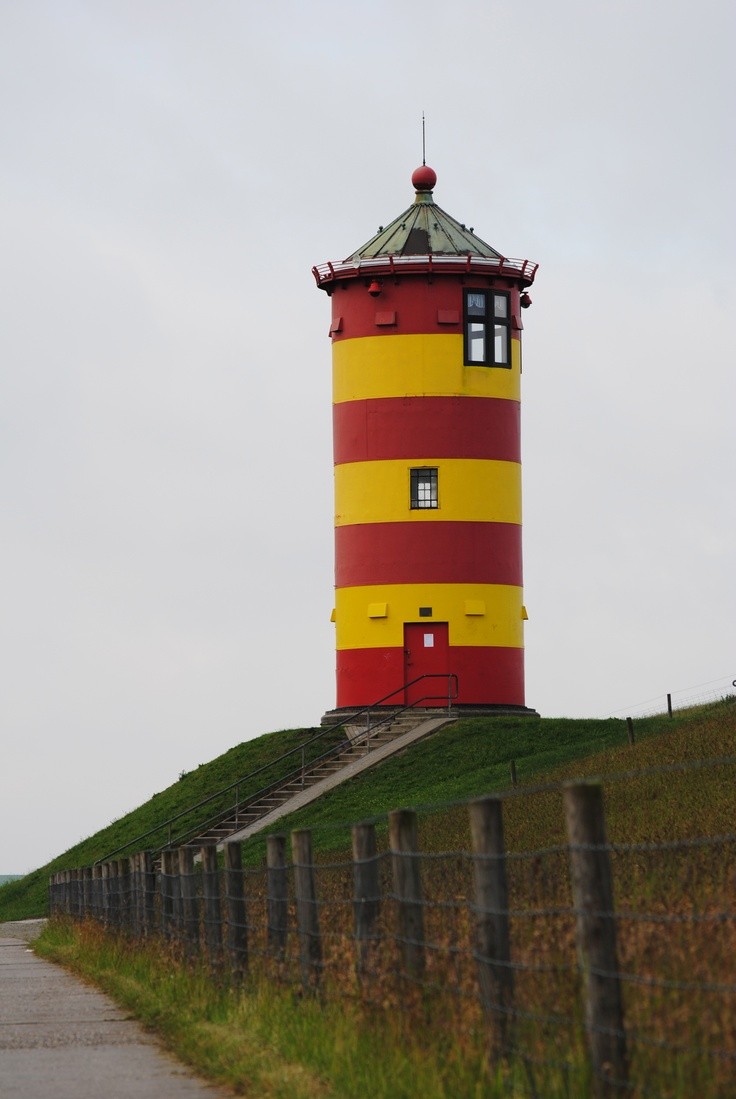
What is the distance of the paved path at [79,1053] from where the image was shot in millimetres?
10016

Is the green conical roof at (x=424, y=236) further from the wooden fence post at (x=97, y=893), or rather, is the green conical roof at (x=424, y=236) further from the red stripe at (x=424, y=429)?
the wooden fence post at (x=97, y=893)

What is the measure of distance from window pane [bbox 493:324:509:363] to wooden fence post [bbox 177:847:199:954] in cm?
2789

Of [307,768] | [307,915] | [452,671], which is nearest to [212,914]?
[307,915]

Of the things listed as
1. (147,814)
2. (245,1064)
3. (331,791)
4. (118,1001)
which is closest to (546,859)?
(118,1001)

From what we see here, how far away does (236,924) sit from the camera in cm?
1448

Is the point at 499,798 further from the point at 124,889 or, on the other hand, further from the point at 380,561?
the point at 380,561

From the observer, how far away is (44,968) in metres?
21.6

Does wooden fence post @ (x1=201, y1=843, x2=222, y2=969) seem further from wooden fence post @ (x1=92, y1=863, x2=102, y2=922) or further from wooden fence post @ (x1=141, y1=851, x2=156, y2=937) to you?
wooden fence post @ (x1=92, y1=863, x2=102, y2=922)

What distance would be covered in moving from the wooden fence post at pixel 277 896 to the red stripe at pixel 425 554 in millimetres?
28928

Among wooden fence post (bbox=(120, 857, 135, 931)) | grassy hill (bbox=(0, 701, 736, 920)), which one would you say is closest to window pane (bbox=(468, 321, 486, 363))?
grassy hill (bbox=(0, 701, 736, 920))

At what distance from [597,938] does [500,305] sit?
3752 centimetres

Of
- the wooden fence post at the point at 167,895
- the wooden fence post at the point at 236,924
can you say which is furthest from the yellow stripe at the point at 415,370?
the wooden fence post at the point at 236,924

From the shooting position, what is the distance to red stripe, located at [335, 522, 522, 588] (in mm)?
42688

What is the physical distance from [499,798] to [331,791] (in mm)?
31450
